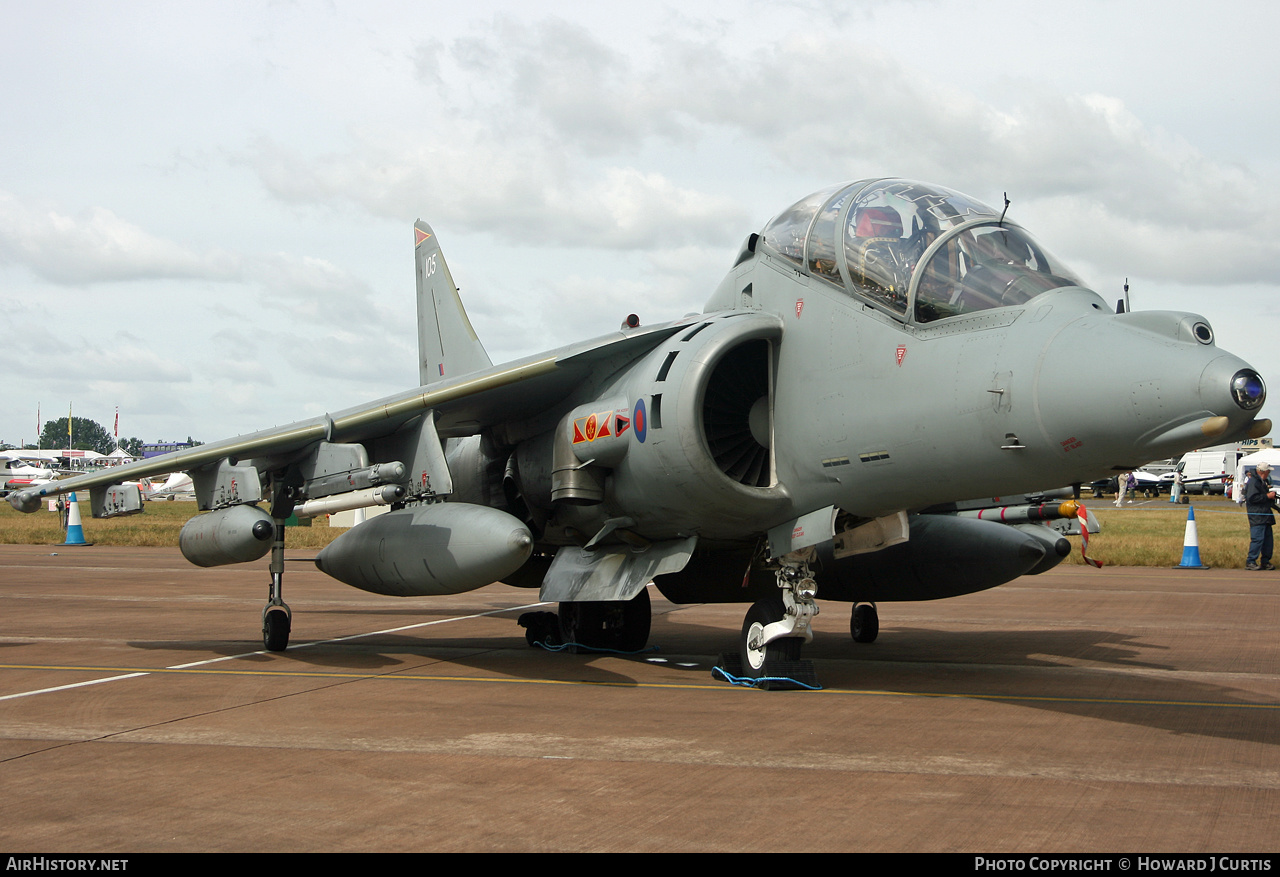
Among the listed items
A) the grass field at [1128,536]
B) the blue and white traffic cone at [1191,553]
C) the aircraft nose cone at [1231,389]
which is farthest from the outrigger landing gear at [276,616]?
the grass field at [1128,536]

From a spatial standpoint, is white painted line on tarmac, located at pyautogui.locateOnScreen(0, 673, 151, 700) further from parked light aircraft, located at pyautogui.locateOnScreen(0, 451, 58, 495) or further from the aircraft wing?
parked light aircraft, located at pyautogui.locateOnScreen(0, 451, 58, 495)

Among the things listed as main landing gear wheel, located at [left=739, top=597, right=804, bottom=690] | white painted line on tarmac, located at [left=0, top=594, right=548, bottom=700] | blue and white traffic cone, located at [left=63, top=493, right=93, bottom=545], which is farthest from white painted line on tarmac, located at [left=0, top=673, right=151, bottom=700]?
blue and white traffic cone, located at [left=63, top=493, right=93, bottom=545]

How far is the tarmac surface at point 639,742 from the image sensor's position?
420 cm

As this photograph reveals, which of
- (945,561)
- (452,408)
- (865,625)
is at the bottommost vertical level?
(865,625)

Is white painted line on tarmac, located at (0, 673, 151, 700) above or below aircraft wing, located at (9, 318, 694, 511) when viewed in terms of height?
below

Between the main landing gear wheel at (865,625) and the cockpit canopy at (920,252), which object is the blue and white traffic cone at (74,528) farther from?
the cockpit canopy at (920,252)

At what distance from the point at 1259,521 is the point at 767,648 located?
51.8ft

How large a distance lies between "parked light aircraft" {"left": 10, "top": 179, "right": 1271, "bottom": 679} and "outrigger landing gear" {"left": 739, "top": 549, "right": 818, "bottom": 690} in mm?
21

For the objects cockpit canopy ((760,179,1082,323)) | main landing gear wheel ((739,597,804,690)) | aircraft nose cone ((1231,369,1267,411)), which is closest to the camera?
aircraft nose cone ((1231,369,1267,411))

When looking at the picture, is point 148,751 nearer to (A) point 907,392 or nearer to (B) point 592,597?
(B) point 592,597

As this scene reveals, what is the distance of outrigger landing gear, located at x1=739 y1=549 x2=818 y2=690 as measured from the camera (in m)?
7.58

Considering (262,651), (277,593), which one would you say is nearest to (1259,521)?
(277,593)

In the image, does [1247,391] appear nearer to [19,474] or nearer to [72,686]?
[72,686]

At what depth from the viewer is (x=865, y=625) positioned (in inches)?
424
